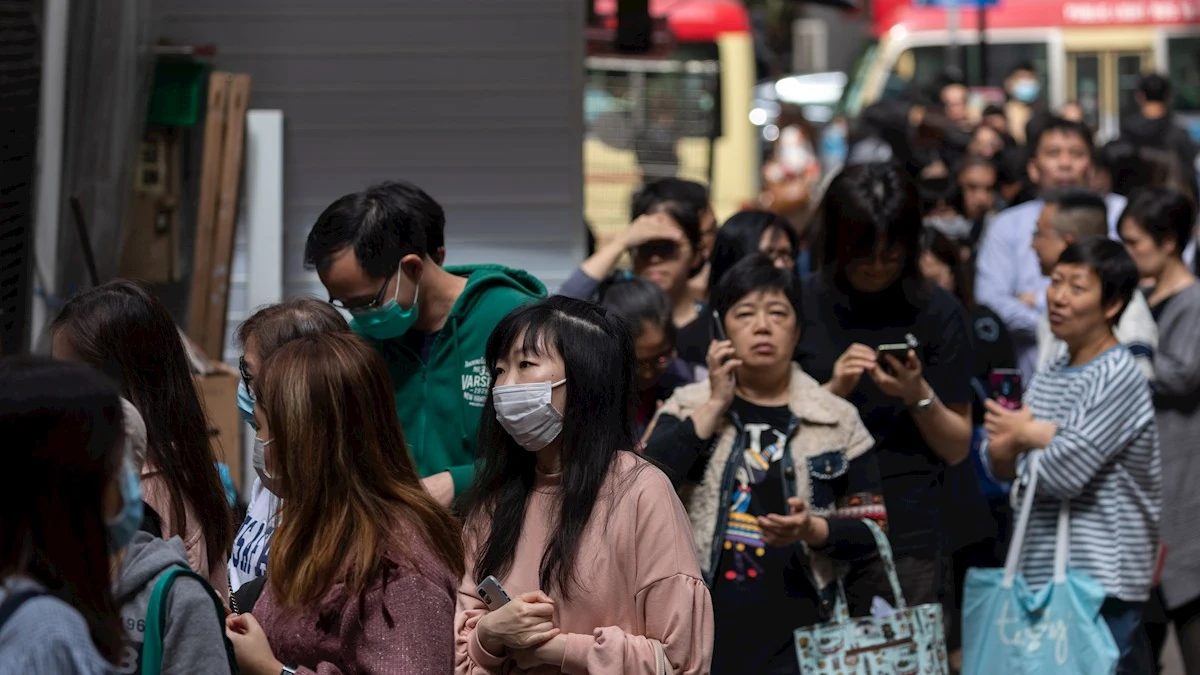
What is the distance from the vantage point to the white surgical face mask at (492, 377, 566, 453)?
3451 mm

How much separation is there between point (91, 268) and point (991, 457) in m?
3.30

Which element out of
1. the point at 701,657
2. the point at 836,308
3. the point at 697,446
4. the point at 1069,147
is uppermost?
the point at 1069,147

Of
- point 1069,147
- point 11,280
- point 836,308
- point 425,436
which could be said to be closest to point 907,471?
point 836,308

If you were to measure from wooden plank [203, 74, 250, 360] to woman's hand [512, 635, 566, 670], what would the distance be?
13.3ft

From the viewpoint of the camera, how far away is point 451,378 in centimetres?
450

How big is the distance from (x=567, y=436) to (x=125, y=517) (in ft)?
3.65

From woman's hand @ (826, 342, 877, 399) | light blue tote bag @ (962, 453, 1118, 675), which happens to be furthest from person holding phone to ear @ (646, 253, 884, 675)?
light blue tote bag @ (962, 453, 1118, 675)

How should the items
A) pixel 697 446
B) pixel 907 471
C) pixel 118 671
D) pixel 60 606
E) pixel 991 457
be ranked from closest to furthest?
pixel 60 606
pixel 118 671
pixel 697 446
pixel 907 471
pixel 991 457

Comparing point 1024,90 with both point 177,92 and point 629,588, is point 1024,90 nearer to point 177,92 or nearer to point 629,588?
point 177,92

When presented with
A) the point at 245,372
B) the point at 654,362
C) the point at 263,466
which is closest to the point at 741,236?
the point at 654,362

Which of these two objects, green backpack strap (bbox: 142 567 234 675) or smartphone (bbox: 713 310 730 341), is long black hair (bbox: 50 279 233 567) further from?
smartphone (bbox: 713 310 730 341)

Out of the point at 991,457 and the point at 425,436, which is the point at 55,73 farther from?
the point at 991,457

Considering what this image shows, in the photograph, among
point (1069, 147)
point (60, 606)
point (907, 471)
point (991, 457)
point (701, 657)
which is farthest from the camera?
point (1069, 147)

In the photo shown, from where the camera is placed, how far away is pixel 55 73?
6.65m
